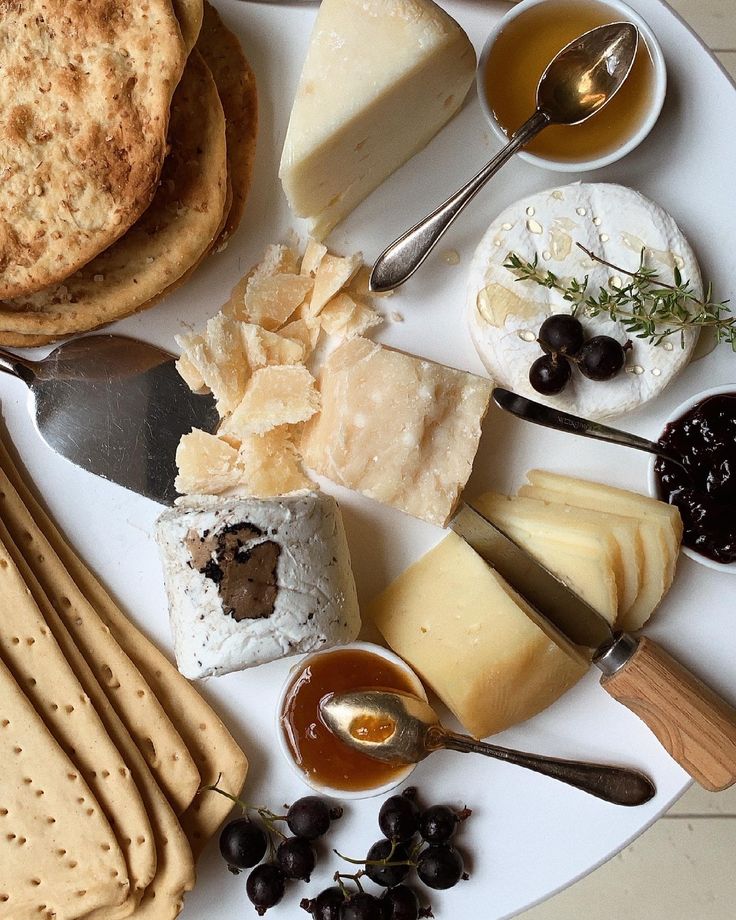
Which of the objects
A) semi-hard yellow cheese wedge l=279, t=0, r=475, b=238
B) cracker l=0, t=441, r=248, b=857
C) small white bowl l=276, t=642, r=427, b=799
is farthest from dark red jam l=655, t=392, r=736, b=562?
cracker l=0, t=441, r=248, b=857

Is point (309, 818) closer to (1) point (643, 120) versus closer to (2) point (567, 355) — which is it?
(2) point (567, 355)

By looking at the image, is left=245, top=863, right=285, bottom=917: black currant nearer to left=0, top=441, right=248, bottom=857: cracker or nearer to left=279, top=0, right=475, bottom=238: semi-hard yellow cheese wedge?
left=0, top=441, right=248, bottom=857: cracker

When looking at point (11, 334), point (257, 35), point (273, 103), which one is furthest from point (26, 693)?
point (257, 35)

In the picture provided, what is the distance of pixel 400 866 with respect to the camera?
6.08 feet

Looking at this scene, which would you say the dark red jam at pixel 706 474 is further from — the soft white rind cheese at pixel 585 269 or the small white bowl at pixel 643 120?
the small white bowl at pixel 643 120

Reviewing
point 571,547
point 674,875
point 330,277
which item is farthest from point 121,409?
point 674,875

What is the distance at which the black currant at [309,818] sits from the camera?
185 centimetres

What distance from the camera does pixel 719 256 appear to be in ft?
6.25

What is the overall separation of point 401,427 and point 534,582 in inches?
18.2

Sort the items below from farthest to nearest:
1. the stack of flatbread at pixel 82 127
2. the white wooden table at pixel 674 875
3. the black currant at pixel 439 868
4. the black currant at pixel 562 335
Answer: the white wooden table at pixel 674 875 < the black currant at pixel 439 868 < the black currant at pixel 562 335 < the stack of flatbread at pixel 82 127

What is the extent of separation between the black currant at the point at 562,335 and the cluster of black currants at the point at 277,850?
1.17 meters

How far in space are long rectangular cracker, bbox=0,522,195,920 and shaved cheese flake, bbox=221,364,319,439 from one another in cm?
59

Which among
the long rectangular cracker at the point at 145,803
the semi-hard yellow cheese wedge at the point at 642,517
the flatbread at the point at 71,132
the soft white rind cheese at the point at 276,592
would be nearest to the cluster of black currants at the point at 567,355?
the semi-hard yellow cheese wedge at the point at 642,517

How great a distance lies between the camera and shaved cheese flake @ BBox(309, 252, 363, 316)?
6.16 feet
